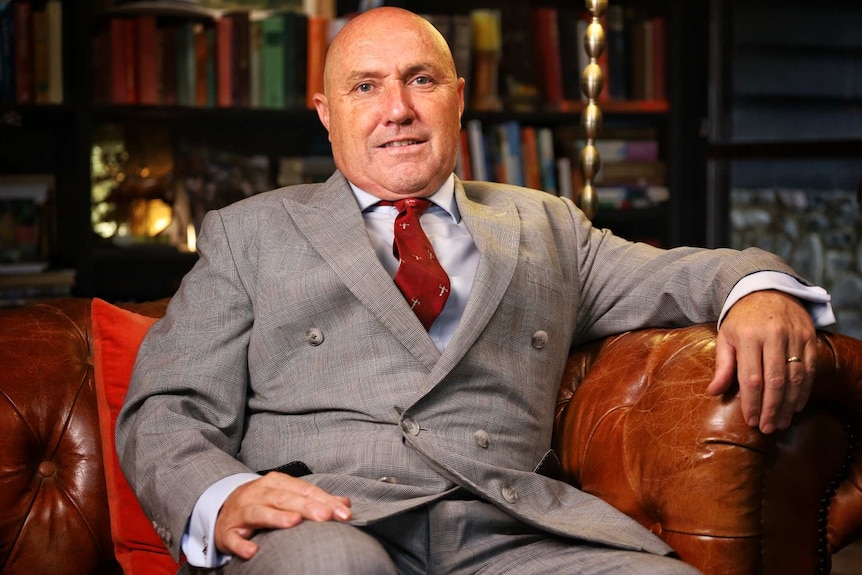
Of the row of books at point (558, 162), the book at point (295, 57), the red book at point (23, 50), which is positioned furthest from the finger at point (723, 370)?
the red book at point (23, 50)

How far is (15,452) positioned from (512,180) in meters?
2.30

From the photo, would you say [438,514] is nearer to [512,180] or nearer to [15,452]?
[15,452]

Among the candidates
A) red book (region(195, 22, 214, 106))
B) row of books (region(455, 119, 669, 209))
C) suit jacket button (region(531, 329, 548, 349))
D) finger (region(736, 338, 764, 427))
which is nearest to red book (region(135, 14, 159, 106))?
red book (region(195, 22, 214, 106))

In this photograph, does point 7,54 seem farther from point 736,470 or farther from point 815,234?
point 815,234

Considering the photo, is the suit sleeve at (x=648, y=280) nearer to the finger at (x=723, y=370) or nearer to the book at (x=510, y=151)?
the finger at (x=723, y=370)

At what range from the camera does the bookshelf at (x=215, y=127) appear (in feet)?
10.9

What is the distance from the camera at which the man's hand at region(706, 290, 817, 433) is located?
4.81ft

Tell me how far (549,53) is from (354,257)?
2.31m

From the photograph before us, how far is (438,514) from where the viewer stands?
1.54 metres

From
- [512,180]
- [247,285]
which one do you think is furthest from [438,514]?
[512,180]

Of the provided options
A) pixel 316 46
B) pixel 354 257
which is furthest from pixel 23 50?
pixel 354 257

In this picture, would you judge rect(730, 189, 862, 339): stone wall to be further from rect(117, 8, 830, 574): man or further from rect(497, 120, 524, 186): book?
rect(117, 8, 830, 574): man

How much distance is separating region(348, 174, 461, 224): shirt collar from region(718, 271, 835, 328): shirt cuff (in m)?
0.51

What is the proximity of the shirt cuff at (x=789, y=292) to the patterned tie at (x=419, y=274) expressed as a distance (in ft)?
1.48
